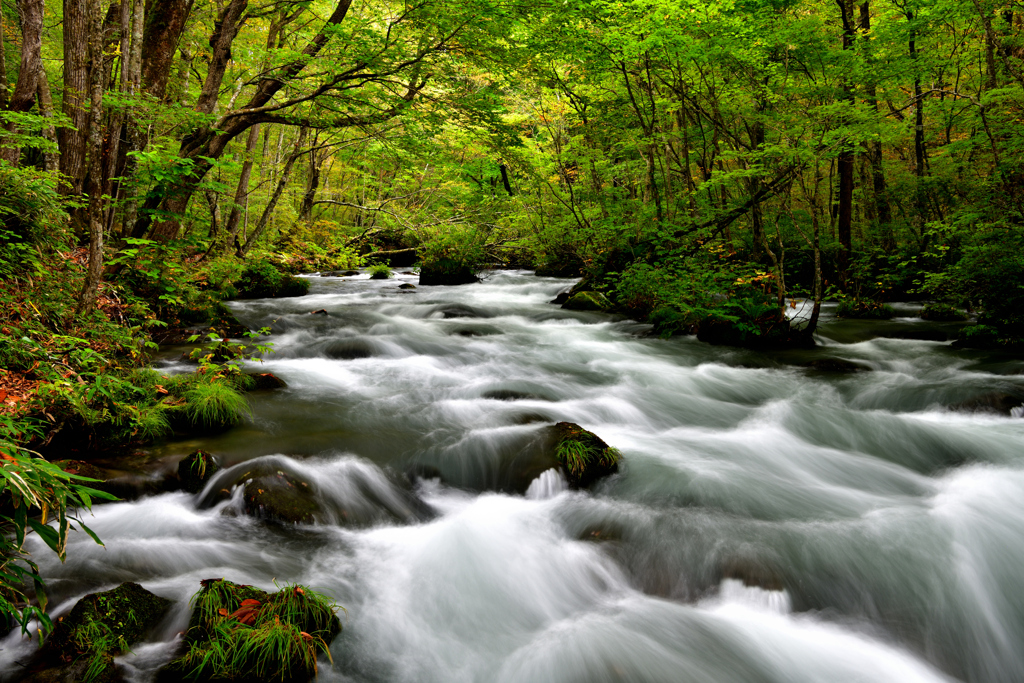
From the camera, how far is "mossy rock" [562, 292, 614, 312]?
1335 centimetres

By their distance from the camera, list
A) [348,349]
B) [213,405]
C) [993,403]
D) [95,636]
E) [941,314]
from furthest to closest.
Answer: [941,314], [348,349], [993,403], [213,405], [95,636]

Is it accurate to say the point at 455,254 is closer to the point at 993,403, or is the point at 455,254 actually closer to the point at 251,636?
the point at 993,403

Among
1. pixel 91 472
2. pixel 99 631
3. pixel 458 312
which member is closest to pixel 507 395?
pixel 91 472

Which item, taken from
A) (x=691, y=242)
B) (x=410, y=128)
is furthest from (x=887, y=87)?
(x=410, y=128)

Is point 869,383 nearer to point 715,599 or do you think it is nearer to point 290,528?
point 715,599

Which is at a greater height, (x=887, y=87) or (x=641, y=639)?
(x=887, y=87)

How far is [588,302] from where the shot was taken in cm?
1351

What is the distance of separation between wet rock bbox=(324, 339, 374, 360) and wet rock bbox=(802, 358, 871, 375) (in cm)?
690

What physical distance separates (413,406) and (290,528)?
2.96 meters

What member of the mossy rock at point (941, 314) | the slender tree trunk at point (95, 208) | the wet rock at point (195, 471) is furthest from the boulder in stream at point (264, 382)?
the mossy rock at point (941, 314)

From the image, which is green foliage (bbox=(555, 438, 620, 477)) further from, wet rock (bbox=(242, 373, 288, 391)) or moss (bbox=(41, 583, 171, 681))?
wet rock (bbox=(242, 373, 288, 391))

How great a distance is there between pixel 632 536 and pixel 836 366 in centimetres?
598

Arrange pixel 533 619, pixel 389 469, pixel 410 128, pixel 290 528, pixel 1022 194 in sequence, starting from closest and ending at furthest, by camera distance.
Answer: pixel 533 619
pixel 290 528
pixel 389 469
pixel 1022 194
pixel 410 128

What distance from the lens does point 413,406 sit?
7070mm
